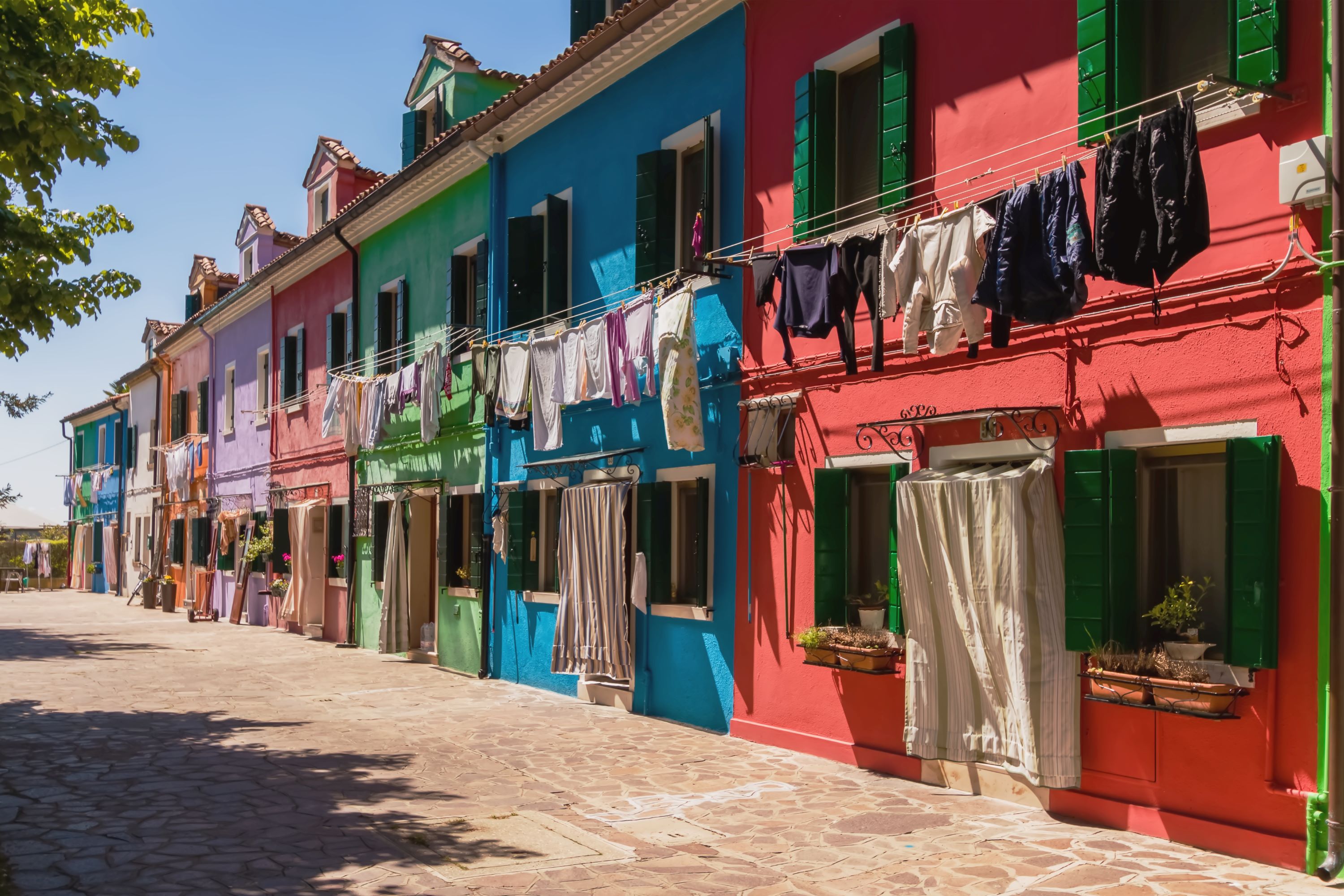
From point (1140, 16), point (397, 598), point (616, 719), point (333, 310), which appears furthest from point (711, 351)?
point (333, 310)

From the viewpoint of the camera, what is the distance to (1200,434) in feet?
22.0

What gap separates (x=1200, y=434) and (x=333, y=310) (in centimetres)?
1684

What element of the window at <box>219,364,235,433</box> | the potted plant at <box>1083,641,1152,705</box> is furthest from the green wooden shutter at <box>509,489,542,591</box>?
the window at <box>219,364,235,433</box>

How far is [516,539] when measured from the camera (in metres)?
13.8

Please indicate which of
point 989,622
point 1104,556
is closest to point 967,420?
point 989,622

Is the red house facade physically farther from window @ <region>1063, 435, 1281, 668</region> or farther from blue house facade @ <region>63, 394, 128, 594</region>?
blue house facade @ <region>63, 394, 128, 594</region>

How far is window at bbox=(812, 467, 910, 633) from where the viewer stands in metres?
9.27

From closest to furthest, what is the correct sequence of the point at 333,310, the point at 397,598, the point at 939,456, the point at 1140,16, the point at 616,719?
the point at 1140,16 → the point at 939,456 → the point at 616,719 → the point at 397,598 → the point at 333,310

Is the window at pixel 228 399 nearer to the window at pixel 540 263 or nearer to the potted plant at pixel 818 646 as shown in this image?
the window at pixel 540 263

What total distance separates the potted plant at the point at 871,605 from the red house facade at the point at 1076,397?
121 mm

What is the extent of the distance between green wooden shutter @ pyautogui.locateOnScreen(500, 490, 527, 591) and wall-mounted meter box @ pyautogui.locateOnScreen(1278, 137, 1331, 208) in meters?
9.21

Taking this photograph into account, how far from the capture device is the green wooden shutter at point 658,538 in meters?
11.4

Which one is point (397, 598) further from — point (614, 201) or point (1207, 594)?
point (1207, 594)

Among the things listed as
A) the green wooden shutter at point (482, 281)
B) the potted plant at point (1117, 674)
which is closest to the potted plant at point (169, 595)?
the green wooden shutter at point (482, 281)
